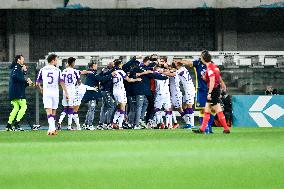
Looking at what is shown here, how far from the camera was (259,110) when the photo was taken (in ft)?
101

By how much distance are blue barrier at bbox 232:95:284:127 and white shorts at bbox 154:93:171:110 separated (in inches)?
125

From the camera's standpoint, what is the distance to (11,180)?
935 cm

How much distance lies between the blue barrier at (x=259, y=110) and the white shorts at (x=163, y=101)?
317 cm

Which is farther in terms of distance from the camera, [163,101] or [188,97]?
[163,101]

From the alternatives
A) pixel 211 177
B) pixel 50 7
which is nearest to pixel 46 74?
pixel 211 177

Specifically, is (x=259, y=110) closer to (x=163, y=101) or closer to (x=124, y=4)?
(x=163, y=101)

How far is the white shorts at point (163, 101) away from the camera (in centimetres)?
2881

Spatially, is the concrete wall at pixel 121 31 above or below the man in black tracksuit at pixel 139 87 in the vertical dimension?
above

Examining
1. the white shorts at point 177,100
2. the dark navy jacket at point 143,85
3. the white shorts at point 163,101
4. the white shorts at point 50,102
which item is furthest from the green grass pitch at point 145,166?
the white shorts at point 177,100

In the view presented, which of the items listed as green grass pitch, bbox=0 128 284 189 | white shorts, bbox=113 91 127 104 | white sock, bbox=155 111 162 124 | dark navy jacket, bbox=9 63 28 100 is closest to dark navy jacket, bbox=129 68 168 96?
white shorts, bbox=113 91 127 104

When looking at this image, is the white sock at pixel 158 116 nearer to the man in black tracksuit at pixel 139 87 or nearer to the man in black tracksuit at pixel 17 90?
the man in black tracksuit at pixel 139 87

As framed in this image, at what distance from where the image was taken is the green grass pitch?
29.3 feet

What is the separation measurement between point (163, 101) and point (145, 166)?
17812 millimetres

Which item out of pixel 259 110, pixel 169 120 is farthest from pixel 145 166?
pixel 259 110
